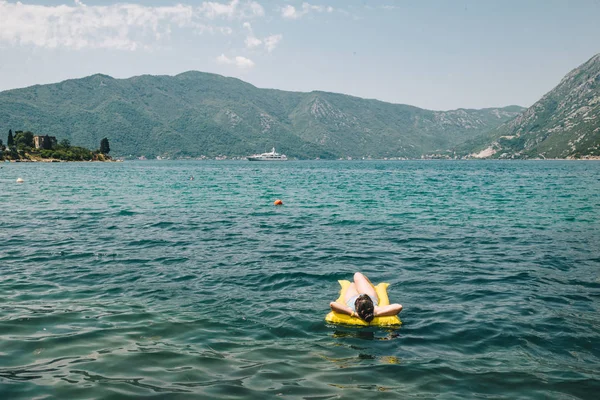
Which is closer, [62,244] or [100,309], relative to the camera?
[100,309]

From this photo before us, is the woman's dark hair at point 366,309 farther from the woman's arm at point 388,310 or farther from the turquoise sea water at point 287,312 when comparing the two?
the turquoise sea water at point 287,312

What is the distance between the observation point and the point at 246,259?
61.3 feet

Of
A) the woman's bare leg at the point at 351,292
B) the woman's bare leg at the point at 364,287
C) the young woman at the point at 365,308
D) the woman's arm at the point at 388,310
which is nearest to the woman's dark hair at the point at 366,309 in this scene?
the young woman at the point at 365,308

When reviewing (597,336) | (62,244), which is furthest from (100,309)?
(597,336)

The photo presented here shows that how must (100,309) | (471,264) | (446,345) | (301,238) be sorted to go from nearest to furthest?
(446,345)
(100,309)
(471,264)
(301,238)

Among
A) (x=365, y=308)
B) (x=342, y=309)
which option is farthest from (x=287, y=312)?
(x=365, y=308)

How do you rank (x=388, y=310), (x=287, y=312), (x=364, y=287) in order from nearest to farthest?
(x=388, y=310), (x=287, y=312), (x=364, y=287)

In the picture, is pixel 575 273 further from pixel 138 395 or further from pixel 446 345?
pixel 138 395

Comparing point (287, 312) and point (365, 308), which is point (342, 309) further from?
point (287, 312)

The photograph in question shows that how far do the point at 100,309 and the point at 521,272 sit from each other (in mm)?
15099

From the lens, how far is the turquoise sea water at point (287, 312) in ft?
27.2

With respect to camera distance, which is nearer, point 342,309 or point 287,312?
point 342,309

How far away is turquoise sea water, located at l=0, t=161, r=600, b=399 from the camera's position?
830 centimetres

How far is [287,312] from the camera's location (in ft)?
40.7
